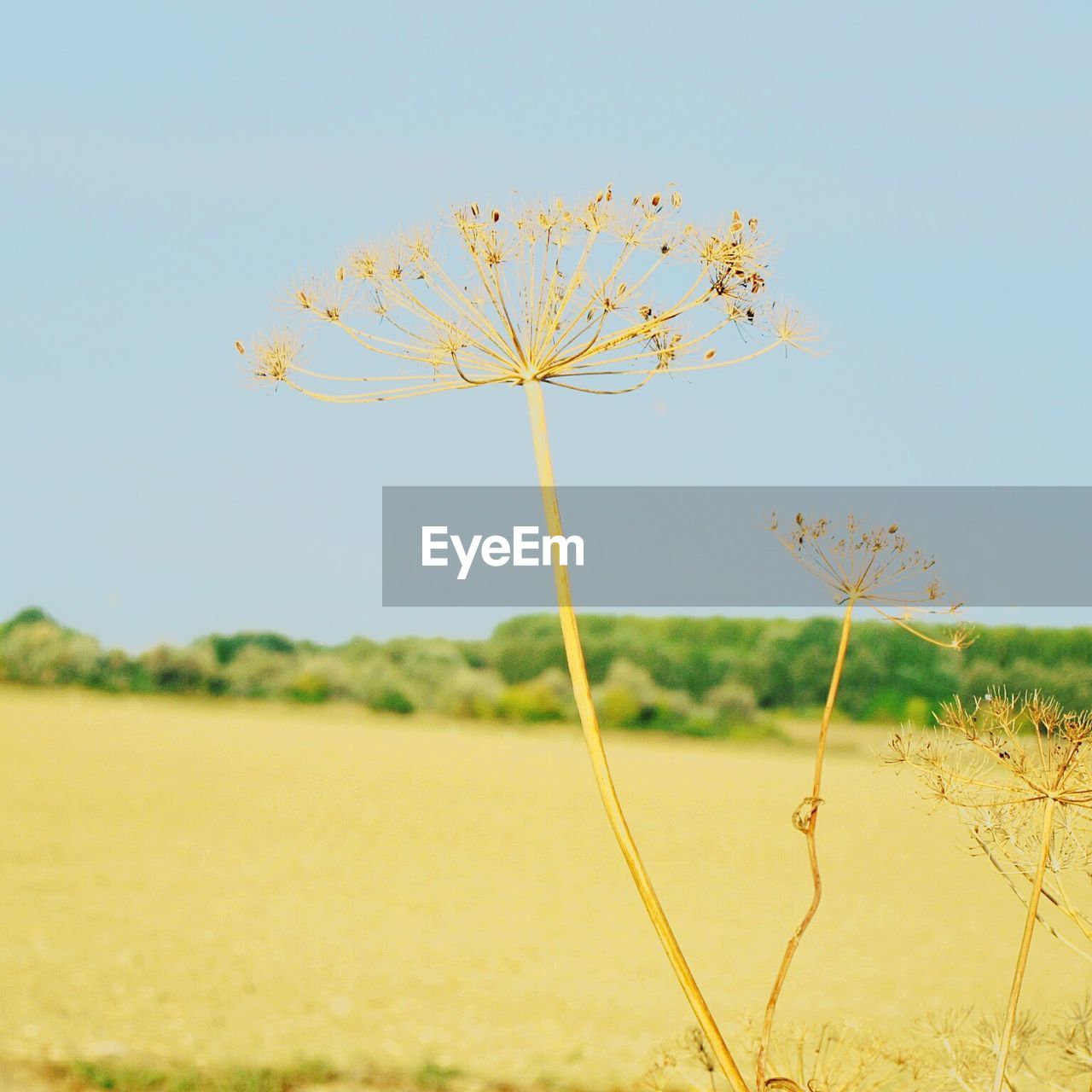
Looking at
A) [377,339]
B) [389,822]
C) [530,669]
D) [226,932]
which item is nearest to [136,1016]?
[226,932]

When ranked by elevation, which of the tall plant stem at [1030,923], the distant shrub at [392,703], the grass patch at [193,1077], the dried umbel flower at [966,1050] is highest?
the tall plant stem at [1030,923]

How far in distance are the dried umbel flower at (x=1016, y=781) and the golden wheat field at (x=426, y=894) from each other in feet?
13.1

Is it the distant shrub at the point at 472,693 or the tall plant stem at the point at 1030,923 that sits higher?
the tall plant stem at the point at 1030,923

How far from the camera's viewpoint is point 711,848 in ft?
40.4

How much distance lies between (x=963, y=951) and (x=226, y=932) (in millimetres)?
5570

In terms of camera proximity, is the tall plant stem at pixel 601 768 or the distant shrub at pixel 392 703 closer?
the tall plant stem at pixel 601 768

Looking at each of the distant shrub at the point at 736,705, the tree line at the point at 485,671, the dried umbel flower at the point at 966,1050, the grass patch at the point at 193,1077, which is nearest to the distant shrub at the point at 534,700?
the tree line at the point at 485,671

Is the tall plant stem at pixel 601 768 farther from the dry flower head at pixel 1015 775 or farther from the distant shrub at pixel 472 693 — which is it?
the distant shrub at pixel 472 693

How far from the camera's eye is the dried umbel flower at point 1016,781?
1518mm

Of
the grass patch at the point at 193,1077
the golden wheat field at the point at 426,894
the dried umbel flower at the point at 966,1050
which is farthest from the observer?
the golden wheat field at the point at 426,894

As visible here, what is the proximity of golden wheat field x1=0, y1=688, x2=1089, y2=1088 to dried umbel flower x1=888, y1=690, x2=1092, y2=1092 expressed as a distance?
3994 mm

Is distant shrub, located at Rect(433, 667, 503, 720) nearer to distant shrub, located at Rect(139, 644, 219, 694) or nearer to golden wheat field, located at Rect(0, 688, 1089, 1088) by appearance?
golden wheat field, located at Rect(0, 688, 1089, 1088)

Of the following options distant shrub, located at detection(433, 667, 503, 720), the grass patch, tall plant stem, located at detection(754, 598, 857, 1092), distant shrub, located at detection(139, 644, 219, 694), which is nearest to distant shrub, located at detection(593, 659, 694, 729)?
distant shrub, located at detection(433, 667, 503, 720)

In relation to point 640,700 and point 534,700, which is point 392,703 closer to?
point 534,700
